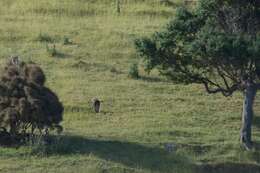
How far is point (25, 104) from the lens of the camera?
3086cm

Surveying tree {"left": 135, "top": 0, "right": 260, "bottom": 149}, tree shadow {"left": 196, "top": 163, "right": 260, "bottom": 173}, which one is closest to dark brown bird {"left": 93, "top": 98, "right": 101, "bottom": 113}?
tree {"left": 135, "top": 0, "right": 260, "bottom": 149}

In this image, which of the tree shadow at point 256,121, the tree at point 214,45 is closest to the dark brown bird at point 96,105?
the tree at point 214,45

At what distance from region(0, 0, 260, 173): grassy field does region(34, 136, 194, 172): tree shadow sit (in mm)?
34

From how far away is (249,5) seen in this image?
32844mm

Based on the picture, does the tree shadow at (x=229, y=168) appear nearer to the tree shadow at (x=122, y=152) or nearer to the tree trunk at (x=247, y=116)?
the tree shadow at (x=122, y=152)

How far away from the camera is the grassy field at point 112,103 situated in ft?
101

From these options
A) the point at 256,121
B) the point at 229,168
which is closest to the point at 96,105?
the point at 256,121

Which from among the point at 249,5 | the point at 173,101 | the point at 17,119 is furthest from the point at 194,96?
the point at 17,119

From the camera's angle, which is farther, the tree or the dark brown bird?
the dark brown bird

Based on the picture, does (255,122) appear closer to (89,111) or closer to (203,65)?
(203,65)

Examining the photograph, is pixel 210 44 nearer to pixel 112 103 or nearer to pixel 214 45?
pixel 214 45

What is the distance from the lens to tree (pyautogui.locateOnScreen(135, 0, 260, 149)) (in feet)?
105

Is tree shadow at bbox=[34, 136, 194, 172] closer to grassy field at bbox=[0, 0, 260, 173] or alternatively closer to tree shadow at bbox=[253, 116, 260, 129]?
grassy field at bbox=[0, 0, 260, 173]

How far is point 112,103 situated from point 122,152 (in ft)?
18.9
